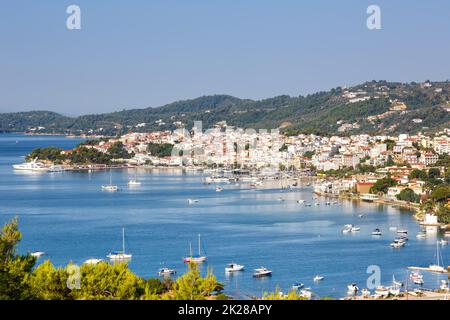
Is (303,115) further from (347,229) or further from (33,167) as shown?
(347,229)

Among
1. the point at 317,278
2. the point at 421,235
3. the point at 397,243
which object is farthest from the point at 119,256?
the point at 421,235

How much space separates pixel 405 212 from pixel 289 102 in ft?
134

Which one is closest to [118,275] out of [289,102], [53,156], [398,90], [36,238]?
[36,238]

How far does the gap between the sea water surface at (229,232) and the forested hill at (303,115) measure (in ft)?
54.8

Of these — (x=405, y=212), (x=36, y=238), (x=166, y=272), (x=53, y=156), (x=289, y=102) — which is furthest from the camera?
(x=289, y=102)

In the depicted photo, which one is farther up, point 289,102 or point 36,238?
Result: point 289,102

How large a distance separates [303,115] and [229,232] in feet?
116

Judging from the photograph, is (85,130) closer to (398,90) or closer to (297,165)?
(398,90)

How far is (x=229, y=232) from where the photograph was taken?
12.5 metres

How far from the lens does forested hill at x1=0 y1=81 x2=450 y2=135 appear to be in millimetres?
38344

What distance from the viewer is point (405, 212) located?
14961mm
